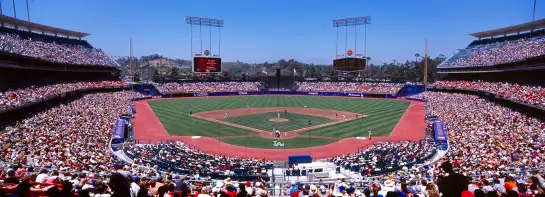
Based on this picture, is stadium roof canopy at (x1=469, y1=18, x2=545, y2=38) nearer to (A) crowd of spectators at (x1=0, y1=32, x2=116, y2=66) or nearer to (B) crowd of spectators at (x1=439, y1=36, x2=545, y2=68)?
(B) crowd of spectators at (x1=439, y1=36, x2=545, y2=68)

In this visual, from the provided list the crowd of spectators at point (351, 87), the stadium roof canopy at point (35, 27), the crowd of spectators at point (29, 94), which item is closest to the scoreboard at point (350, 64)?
the crowd of spectators at point (351, 87)

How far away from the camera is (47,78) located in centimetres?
4991

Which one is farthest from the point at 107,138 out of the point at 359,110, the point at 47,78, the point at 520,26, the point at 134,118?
the point at 520,26

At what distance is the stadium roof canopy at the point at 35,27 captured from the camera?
48.9 metres

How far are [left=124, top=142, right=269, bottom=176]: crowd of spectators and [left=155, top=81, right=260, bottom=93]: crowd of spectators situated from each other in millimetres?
53218

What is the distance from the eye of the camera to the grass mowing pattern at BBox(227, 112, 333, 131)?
37688 mm

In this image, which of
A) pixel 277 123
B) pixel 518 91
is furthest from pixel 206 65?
pixel 518 91

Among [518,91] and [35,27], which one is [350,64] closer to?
[518,91]

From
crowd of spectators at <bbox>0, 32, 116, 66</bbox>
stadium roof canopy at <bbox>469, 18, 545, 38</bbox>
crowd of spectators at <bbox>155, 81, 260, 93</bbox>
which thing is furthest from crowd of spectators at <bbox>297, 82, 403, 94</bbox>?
crowd of spectators at <bbox>0, 32, 116, 66</bbox>

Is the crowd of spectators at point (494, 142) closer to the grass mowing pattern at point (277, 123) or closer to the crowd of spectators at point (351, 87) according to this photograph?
the grass mowing pattern at point (277, 123)

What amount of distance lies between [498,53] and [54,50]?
73038 millimetres

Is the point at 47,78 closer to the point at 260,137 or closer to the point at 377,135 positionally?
the point at 260,137

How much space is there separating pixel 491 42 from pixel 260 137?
57471 millimetres

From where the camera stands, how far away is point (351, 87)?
8119cm
